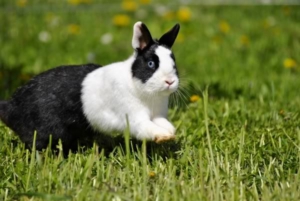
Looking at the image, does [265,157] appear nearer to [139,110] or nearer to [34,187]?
[139,110]

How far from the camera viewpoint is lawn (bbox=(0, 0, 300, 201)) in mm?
3244

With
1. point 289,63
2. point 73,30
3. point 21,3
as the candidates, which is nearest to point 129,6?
point 73,30

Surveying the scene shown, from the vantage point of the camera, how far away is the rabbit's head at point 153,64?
3.62m

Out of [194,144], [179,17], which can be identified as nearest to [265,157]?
[194,144]

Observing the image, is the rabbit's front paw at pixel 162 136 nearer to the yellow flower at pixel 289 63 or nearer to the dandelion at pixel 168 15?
the yellow flower at pixel 289 63

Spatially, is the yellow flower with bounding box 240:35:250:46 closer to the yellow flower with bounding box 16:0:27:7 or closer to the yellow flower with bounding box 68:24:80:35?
the yellow flower with bounding box 68:24:80:35

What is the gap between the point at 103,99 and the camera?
3854mm

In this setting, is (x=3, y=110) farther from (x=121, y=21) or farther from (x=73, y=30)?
(x=121, y=21)

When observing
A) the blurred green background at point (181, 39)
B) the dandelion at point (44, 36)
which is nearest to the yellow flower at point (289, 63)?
Result: the blurred green background at point (181, 39)

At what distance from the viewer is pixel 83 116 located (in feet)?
12.9

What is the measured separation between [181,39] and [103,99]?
345cm

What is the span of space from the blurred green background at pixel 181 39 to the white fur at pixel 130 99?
5.02 feet

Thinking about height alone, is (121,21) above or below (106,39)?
above

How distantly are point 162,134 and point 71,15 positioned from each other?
464 cm
